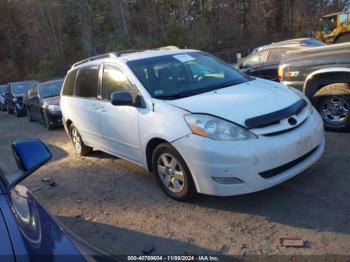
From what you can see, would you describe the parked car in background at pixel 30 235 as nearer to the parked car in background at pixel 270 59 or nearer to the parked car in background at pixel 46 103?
the parked car in background at pixel 270 59

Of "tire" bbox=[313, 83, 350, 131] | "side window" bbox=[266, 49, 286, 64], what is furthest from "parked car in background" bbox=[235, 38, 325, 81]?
"tire" bbox=[313, 83, 350, 131]

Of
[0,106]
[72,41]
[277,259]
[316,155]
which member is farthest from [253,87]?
[72,41]

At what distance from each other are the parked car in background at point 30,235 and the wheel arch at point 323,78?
5.13 m

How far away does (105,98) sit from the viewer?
5625 mm

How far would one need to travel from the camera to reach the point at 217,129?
13.3 feet

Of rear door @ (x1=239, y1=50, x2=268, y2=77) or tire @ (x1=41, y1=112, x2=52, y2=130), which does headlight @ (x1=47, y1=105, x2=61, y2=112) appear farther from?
rear door @ (x1=239, y1=50, x2=268, y2=77)

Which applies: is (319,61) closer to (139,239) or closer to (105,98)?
(105,98)

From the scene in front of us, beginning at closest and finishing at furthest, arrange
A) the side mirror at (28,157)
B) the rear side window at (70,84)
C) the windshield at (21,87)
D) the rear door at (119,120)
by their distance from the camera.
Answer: the side mirror at (28,157), the rear door at (119,120), the rear side window at (70,84), the windshield at (21,87)

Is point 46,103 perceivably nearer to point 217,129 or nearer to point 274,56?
point 274,56

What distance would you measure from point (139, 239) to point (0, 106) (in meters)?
22.2

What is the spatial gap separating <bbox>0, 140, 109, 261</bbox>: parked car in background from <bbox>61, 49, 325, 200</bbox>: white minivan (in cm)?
200

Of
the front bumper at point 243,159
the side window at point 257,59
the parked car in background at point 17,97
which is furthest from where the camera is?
the parked car in background at point 17,97

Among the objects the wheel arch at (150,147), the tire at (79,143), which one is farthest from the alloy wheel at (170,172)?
the tire at (79,143)

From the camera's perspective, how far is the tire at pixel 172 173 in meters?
4.32
